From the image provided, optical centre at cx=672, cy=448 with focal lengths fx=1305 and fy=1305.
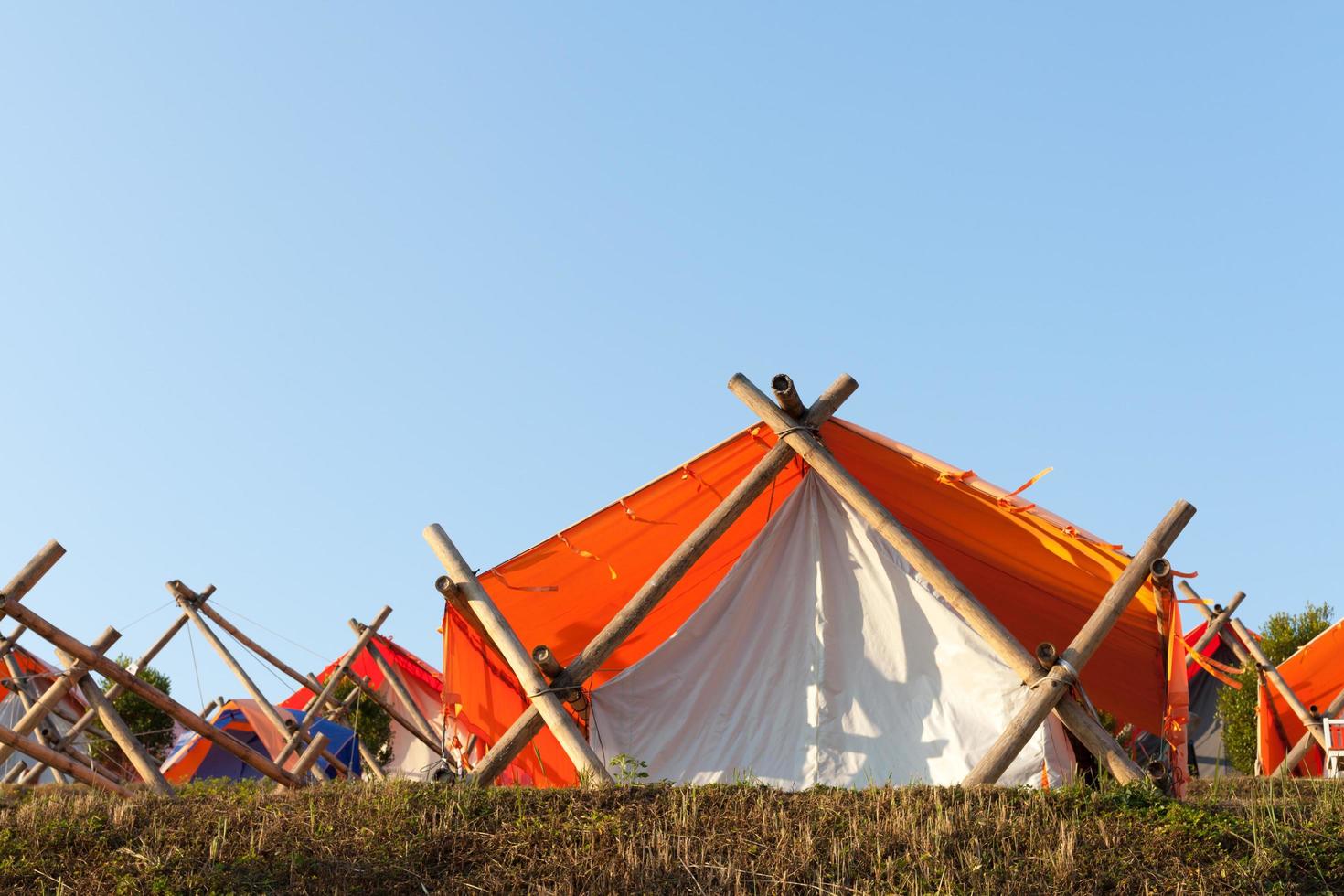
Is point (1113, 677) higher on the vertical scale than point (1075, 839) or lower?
higher

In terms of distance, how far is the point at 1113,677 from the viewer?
32.1 ft

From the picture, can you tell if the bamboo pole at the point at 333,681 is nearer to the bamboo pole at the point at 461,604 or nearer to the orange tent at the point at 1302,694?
the bamboo pole at the point at 461,604

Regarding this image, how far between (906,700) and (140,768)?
574cm

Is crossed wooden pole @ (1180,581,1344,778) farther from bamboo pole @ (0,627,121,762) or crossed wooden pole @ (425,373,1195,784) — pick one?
bamboo pole @ (0,627,121,762)

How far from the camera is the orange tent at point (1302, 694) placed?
50.6 feet

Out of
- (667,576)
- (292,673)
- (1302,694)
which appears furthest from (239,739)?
(1302,694)

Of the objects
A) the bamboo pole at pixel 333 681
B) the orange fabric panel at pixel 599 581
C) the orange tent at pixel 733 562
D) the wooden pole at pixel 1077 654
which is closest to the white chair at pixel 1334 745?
the orange tent at pixel 733 562

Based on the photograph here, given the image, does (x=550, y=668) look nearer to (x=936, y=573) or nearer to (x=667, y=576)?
(x=667, y=576)

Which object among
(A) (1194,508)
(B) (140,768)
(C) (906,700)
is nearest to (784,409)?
(C) (906,700)

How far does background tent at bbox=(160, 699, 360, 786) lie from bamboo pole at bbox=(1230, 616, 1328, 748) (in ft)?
40.1

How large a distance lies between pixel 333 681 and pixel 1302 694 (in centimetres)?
1202

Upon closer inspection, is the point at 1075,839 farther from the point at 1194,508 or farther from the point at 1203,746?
the point at 1203,746

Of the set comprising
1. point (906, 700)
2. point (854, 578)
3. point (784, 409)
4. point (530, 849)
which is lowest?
point (530, 849)

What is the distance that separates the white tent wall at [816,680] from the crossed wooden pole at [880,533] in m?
0.62
